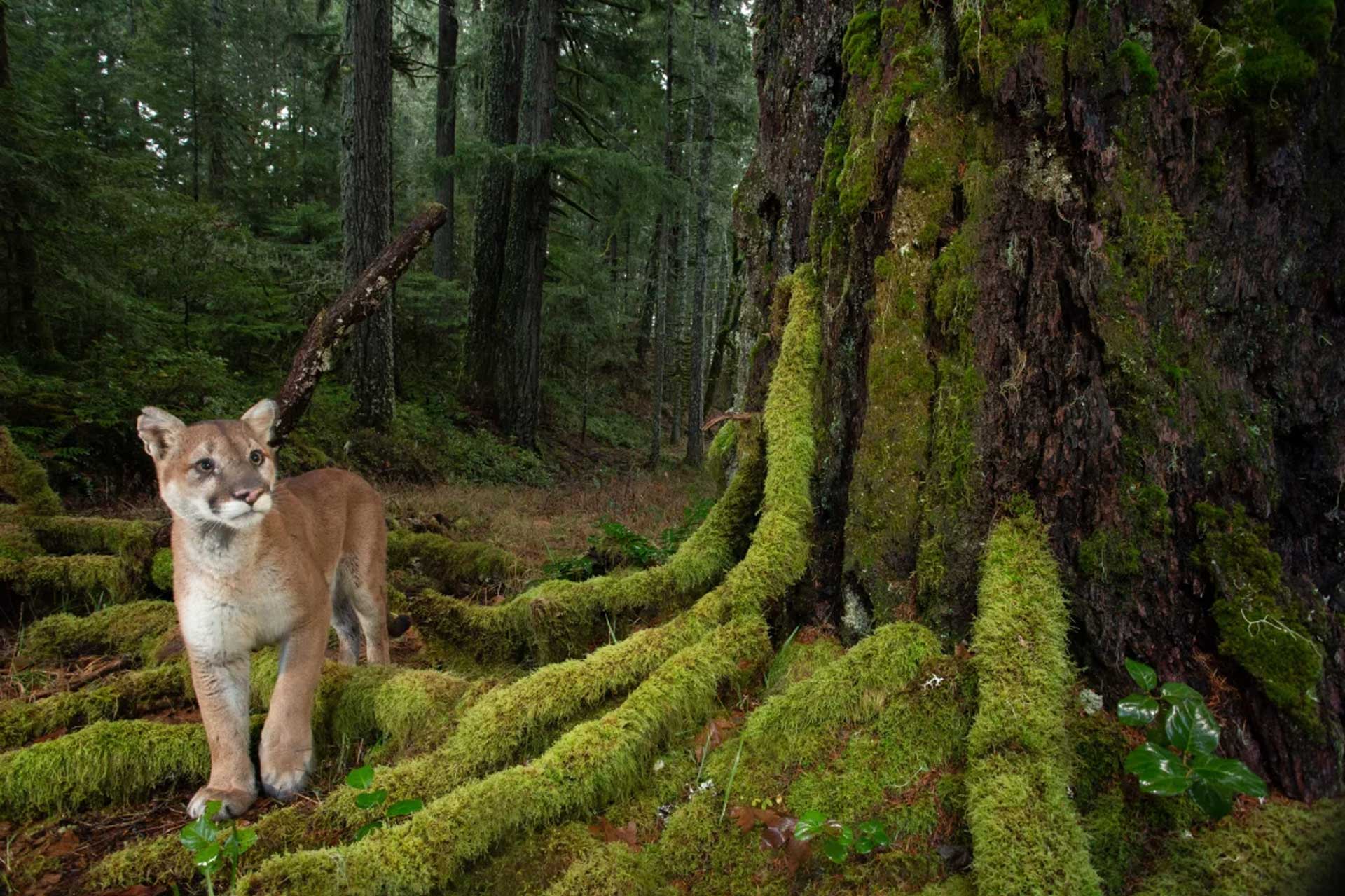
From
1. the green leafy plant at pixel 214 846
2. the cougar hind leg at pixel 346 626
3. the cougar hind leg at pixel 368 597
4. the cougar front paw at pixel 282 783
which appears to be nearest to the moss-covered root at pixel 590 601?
the cougar hind leg at pixel 368 597

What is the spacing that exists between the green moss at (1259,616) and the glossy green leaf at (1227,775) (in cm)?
41

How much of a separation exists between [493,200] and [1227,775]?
16.4m

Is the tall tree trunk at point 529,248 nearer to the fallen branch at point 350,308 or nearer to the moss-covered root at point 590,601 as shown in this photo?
the fallen branch at point 350,308

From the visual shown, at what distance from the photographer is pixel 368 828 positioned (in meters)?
2.24

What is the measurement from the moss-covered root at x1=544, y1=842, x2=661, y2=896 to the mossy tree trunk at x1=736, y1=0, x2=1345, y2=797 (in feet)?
4.30

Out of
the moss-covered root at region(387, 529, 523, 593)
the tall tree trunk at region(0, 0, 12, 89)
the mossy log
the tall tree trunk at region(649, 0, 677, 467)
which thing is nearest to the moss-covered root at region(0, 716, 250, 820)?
the mossy log

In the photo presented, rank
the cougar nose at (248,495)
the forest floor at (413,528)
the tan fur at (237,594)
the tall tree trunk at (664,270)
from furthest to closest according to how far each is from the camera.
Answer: the tall tree trunk at (664,270) < the tan fur at (237,594) < the cougar nose at (248,495) < the forest floor at (413,528)

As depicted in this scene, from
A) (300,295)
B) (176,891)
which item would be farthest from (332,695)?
(300,295)

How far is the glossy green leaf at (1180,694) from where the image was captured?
203 cm

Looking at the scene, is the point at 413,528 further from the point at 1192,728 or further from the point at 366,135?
the point at 366,135

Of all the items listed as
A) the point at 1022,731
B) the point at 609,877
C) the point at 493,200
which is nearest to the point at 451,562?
the point at 609,877

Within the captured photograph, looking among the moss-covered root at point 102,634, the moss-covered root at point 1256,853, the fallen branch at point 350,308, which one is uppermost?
the fallen branch at point 350,308

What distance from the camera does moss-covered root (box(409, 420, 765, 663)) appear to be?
3.49 metres

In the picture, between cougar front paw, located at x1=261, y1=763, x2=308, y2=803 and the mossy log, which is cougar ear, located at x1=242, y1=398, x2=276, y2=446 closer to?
the mossy log
